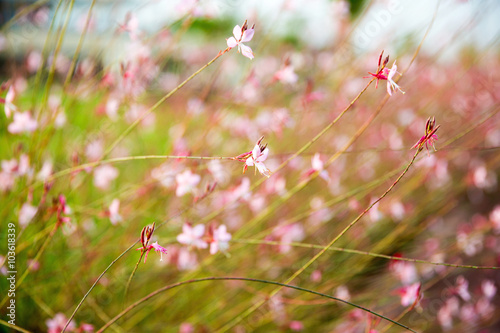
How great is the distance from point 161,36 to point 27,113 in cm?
75

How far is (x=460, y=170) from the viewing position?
2.79 meters

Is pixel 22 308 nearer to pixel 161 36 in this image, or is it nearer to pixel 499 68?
pixel 161 36

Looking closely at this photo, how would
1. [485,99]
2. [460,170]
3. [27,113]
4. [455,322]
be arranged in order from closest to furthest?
[27,113], [455,322], [460,170], [485,99]

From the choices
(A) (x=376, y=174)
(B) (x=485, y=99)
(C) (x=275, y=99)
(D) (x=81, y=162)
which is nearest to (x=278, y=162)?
(C) (x=275, y=99)

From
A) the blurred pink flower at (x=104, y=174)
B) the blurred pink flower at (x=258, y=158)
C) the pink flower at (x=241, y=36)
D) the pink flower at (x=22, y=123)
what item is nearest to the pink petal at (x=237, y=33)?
the pink flower at (x=241, y=36)

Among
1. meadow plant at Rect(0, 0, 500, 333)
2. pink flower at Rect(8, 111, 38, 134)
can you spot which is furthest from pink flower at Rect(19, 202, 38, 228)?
pink flower at Rect(8, 111, 38, 134)

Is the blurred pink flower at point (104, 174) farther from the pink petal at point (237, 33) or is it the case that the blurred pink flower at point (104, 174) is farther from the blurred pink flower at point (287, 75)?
the pink petal at point (237, 33)

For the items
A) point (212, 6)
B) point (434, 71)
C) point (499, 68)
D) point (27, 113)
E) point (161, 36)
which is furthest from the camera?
point (499, 68)

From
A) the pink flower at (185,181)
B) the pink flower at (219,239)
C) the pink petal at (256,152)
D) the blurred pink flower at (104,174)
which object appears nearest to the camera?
the pink petal at (256,152)

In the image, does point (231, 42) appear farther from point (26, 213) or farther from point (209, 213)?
point (209, 213)

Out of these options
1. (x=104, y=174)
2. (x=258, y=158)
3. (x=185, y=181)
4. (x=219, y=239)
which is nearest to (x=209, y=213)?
(x=104, y=174)

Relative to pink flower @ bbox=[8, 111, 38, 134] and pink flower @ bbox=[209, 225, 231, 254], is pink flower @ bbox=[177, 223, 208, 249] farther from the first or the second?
pink flower @ bbox=[8, 111, 38, 134]

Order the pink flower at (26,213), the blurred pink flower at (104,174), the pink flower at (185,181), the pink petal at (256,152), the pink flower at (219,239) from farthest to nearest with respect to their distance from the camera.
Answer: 1. the blurred pink flower at (104,174)
2. the pink flower at (26,213)
3. the pink flower at (185,181)
4. the pink flower at (219,239)
5. the pink petal at (256,152)

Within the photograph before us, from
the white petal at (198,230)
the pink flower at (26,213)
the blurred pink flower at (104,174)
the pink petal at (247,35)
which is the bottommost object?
the white petal at (198,230)
